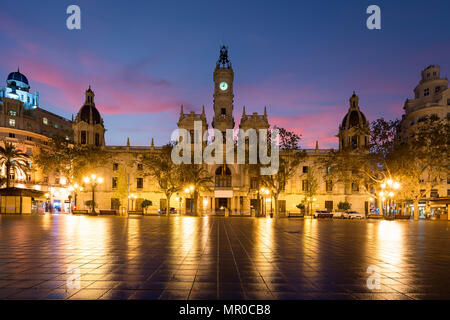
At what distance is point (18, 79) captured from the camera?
10888 cm

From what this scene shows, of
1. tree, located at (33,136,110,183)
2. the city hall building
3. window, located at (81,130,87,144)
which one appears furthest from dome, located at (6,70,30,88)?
tree, located at (33,136,110,183)

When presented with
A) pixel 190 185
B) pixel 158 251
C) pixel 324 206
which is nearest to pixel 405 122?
pixel 324 206

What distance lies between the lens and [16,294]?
17.6 ft

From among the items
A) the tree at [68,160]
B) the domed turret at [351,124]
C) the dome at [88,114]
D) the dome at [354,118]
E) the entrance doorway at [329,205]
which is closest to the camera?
the tree at [68,160]

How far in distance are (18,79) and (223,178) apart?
3319 inches

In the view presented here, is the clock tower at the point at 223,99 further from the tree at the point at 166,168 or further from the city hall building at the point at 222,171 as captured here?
the tree at the point at 166,168

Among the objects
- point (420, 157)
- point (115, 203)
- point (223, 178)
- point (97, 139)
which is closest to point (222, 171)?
point (223, 178)

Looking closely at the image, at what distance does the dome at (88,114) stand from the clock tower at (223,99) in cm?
2453

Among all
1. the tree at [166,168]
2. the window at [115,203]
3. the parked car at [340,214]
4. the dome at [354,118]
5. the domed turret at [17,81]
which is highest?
the domed turret at [17,81]

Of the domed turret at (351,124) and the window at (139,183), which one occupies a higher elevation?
the domed turret at (351,124)

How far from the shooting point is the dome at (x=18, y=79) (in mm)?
107500

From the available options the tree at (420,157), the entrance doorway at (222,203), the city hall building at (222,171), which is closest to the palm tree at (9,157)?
the city hall building at (222,171)
